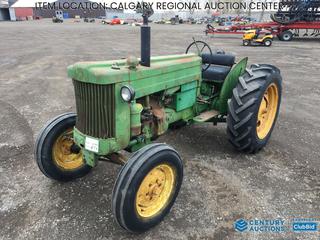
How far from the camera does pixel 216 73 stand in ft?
14.1

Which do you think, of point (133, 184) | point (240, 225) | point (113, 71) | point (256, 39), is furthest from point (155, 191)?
point (256, 39)

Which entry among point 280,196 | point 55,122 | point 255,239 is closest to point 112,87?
point 55,122

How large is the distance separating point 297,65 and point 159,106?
937 cm

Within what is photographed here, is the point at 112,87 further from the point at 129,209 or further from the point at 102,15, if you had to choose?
the point at 102,15

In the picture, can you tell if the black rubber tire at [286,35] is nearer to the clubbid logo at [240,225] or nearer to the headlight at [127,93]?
the clubbid logo at [240,225]

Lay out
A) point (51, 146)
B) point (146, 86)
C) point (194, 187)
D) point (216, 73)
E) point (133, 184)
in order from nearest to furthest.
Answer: point (133, 184) → point (146, 86) → point (51, 146) → point (194, 187) → point (216, 73)

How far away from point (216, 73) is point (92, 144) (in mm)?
2215

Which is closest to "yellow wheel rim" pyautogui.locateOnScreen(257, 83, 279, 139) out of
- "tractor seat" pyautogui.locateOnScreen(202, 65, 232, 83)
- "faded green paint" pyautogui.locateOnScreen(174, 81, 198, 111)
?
"tractor seat" pyautogui.locateOnScreen(202, 65, 232, 83)

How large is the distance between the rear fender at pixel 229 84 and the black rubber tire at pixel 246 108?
18 centimetres

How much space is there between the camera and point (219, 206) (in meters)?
3.15

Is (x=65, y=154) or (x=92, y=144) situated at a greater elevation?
(x=92, y=144)

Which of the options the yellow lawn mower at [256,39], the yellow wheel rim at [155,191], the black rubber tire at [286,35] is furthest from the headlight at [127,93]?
the black rubber tire at [286,35]

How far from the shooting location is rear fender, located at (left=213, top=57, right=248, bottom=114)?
4.13 meters

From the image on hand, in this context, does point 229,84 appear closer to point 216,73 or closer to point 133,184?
point 216,73
